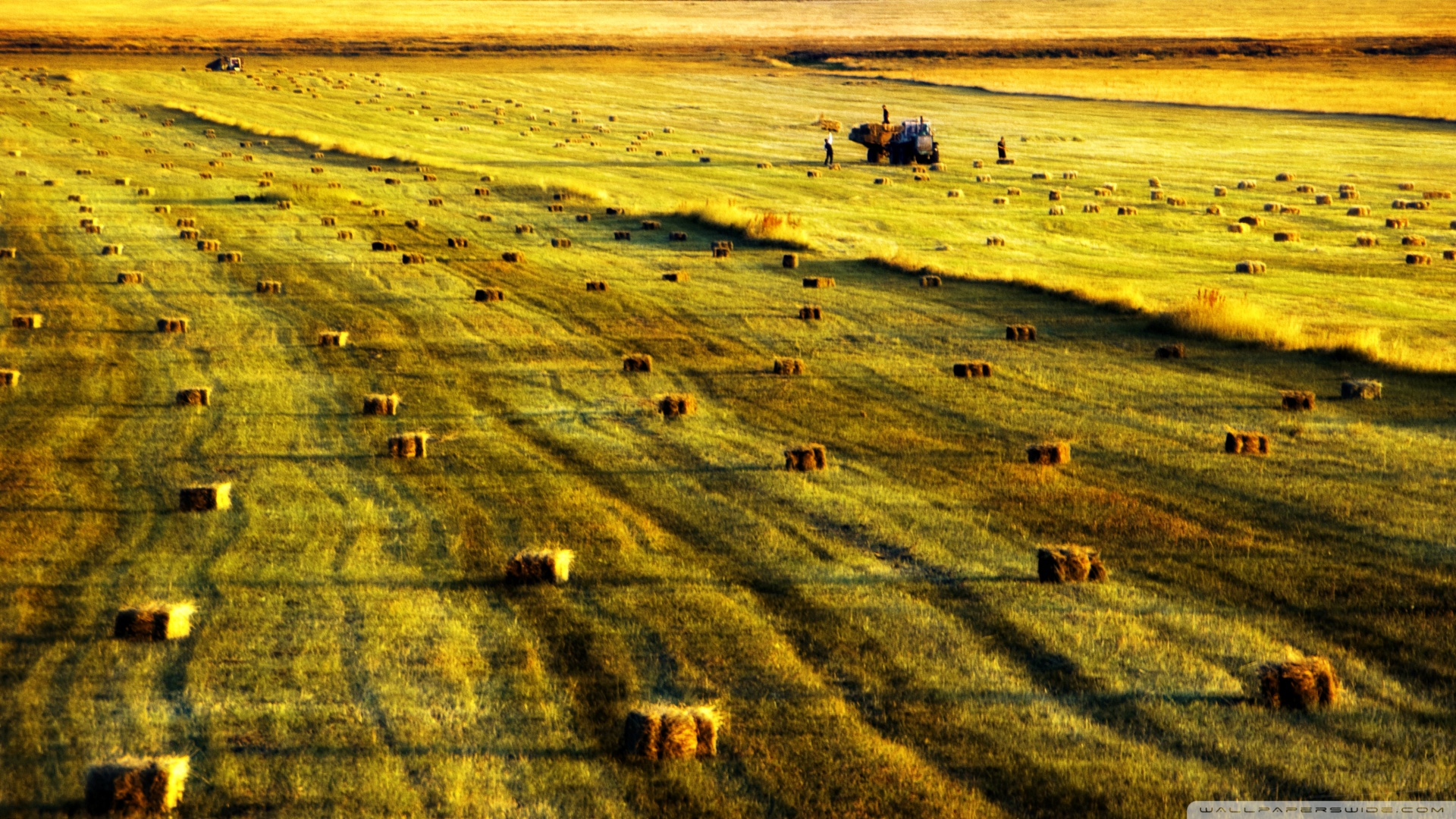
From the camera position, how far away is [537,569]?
1202cm

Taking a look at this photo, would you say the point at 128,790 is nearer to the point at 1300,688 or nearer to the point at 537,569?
the point at 537,569

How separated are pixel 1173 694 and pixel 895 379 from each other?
12.0 meters

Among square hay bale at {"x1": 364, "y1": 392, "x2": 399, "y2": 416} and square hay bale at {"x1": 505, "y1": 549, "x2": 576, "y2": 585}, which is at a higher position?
square hay bale at {"x1": 505, "y1": 549, "x2": 576, "y2": 585}

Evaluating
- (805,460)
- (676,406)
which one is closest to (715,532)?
(805,460)

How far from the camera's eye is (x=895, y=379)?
21422mm

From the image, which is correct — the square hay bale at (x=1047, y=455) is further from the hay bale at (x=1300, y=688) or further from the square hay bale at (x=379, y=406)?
the square hay bale at (x=379, y=406)

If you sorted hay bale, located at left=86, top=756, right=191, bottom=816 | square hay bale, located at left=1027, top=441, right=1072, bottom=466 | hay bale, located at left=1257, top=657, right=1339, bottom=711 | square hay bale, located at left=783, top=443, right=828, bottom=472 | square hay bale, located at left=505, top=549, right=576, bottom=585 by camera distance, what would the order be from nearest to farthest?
hay bale, located at left=86, top=756, right=191, bottom=816, hay bale, located at left=1257, top=657, right=1339, bottom=711, square hay bale, located at left=505, top=549, right=576, bottom=585, square hay bale, located at left=783, top=443, right=828, bottom=472, square hay bale, located at left=1027, top=441, right=1072, bottom=466

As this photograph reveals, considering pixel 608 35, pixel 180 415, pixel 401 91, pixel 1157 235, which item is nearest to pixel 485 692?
pixel 180 415

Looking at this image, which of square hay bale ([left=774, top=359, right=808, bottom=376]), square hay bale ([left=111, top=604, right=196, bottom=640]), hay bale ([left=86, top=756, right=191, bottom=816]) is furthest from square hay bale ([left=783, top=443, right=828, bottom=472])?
hay bale ([left=86, top=756, right=191, bottom=816])

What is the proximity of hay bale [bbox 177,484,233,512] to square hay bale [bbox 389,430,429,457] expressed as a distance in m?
2.54

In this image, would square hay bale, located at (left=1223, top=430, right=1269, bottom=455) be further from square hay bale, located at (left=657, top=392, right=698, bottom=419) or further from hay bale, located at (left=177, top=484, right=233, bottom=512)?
hay bale, located at (left=177, top=484, right=233, bottom=512)

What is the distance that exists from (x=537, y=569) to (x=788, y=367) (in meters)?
10.4

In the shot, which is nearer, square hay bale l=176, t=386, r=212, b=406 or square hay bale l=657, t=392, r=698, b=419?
square hay bale l=657, t=392, r=698, b=419

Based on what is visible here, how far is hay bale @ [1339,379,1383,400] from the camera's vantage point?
20.0 meters
